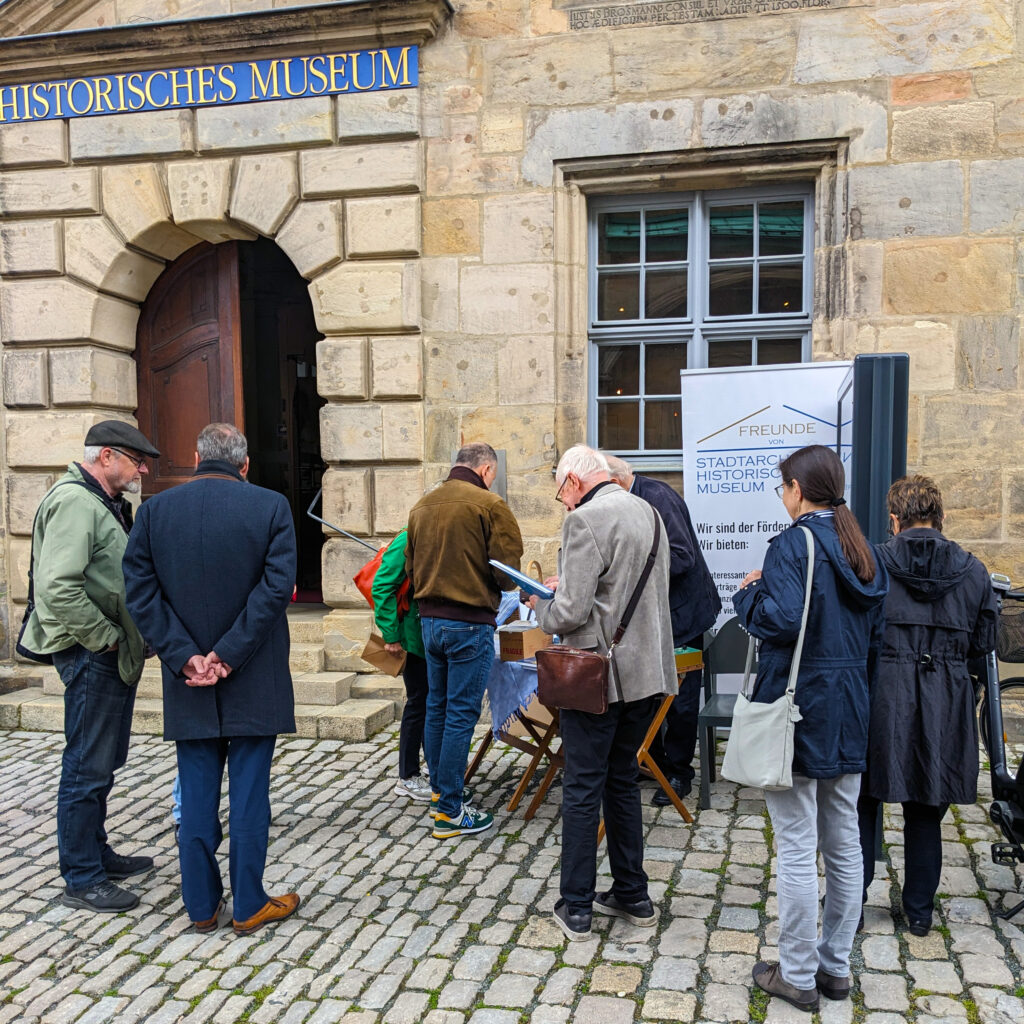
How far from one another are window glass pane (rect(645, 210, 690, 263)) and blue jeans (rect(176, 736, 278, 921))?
4435mm

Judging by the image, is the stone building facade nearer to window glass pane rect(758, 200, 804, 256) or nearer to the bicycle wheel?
window glass pane rect(758, 200, 804, 256)

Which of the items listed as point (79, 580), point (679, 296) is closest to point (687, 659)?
point (79, 580)

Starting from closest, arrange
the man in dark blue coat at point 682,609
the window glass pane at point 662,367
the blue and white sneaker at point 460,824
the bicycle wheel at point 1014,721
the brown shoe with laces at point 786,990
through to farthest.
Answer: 1. the brown shoe with laces at point 786,990
2. the blue and white sneaker at point 460,824
3. the man in dark blue coat at point 682,609
4. the bicycle wheel at point 1014,721
5. the window glass pane at point 662,367

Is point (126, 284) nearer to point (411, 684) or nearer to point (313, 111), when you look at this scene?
point (313, 111)

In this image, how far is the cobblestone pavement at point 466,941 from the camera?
118 inches


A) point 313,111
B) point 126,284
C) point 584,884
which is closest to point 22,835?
point 584,884

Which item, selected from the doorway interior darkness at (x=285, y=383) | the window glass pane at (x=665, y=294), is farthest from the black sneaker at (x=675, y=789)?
the doorway interior darkness at (x=285, y=383)

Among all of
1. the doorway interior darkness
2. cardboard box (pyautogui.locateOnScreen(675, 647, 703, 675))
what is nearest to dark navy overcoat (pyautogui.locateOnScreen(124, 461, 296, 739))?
cardboard box (pyautogui.locateOnScreen(675, 647, 703, 675))

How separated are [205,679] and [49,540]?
0.96 metres

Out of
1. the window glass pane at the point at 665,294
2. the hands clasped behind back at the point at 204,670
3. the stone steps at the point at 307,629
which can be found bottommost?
the stone steps at the point at 307,629

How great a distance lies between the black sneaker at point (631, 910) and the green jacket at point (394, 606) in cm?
151

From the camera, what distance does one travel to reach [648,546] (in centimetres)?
338

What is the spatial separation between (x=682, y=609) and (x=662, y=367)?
8.25ft

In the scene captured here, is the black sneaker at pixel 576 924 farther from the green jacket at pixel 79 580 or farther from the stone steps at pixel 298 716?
the stone steps at pixel 298 716
